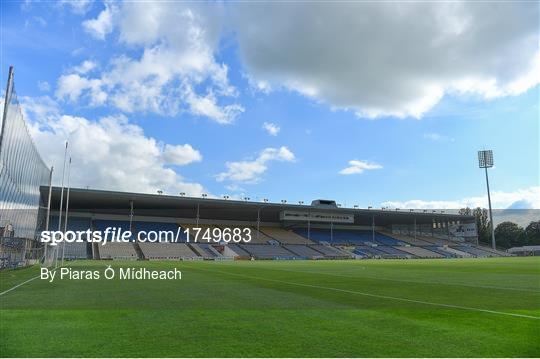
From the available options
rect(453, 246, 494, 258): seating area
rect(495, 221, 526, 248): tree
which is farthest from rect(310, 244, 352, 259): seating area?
rect(495, 221, 526, 248): tree

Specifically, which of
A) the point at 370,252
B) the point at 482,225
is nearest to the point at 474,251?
the point at 370,252

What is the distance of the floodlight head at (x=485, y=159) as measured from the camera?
85500mm

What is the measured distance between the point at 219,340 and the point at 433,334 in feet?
9.67

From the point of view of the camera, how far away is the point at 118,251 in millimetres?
57781

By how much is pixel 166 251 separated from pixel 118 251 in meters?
6.29

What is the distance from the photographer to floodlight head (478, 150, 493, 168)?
281 ft

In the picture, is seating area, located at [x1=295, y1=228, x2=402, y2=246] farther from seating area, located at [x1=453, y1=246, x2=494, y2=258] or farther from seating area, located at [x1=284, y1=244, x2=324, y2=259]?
seating area, located at [x1=453, y1=246, x2=494, y2=258]

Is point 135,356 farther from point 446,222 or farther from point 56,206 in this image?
point 446,222

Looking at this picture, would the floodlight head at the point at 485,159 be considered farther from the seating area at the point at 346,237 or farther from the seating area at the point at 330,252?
the seating area at the point at 330,252

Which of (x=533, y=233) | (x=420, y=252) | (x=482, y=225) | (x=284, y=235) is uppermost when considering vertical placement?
(x=482, y=225)

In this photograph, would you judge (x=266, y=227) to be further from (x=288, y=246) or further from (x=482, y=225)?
(x=482, y=225)

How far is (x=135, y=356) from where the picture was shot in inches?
190

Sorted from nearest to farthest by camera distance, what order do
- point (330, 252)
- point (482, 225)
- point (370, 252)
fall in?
point (330, 252), point (370, 252), point (482, 225)

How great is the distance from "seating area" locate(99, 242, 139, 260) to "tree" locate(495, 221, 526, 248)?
3308 inches
